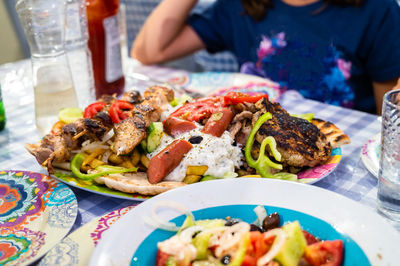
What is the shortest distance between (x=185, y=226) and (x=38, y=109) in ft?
3.38

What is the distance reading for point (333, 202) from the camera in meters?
0.98

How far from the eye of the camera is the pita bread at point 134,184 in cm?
116

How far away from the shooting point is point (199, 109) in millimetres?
1430

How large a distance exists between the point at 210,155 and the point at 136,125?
26 centimetres

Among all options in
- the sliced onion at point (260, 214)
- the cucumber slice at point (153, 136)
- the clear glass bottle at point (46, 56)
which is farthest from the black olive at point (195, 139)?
the clear glass bottle at point (46, 56)

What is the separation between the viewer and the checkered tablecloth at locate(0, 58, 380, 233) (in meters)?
1.26

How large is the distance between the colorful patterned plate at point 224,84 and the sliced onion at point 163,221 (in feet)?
3.65

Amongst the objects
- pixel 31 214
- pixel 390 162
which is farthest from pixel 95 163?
pixel 390 162

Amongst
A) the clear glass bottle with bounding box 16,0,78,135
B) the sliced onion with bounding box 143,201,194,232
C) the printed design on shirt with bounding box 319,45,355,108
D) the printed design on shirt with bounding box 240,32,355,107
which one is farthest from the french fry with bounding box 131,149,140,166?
the printed design on shirt with bounding box 319,45,355,108

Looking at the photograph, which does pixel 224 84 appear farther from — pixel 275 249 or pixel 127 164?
pixel 275 249

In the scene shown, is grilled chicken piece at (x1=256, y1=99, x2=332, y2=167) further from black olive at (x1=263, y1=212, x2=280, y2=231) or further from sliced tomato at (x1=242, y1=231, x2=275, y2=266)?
sliced tomato at (x1=242, y1=231, x2=275, y2=266)

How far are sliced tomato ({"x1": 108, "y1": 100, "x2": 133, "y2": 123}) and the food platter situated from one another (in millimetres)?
264

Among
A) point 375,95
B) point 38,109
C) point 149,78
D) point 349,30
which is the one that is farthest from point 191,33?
Result: point 38,109

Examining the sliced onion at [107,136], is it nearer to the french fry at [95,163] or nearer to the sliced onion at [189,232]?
the french fry at [95,163]
